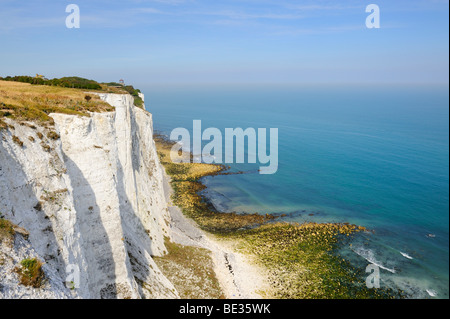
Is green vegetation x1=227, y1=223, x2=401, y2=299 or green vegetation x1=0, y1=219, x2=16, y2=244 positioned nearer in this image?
green vegetation x1=0, y1=219, x2=16, y2=244

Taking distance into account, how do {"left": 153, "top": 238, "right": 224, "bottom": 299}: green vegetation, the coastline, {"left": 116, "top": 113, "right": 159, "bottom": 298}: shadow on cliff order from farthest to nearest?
the coastline < {"left": 153, "top": 238, "right": 224, "bottom": 299}: green vegetation < {"left": 116, "top": 113, "right": 159, "bottom": 298}: shadow on cliff

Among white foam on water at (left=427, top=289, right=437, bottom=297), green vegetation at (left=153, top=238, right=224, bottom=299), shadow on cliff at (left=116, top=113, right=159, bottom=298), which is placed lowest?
white foam on water at (left=427, top=289, right=437, bottom=297)

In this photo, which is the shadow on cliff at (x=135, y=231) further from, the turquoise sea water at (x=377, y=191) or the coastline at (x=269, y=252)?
the turquoise sea water at (x=377, y=191)

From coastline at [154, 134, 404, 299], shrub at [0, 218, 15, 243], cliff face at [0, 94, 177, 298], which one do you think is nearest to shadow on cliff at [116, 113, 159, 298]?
cliff face at [0, 94, 177, 298]

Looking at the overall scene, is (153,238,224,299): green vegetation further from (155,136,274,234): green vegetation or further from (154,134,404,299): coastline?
(155,136,274,234): green vegetation

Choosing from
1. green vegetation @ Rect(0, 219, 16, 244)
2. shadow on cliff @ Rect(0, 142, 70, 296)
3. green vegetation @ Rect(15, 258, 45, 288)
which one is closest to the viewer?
green vegetation @ Rect(15, 258, 45, 288)

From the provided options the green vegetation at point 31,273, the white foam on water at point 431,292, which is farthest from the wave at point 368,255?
the green vegetation at point 31,273

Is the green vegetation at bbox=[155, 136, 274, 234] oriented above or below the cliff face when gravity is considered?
below

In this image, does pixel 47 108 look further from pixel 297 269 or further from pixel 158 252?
pixel 297 269
